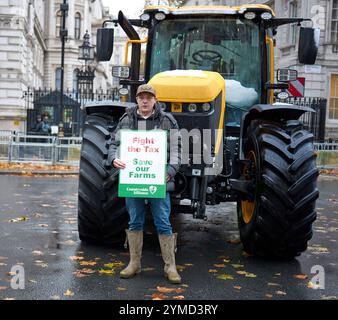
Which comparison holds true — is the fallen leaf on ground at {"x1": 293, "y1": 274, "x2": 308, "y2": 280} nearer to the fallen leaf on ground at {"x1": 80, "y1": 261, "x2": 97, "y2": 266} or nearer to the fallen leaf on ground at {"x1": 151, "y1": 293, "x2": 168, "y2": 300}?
the fallen leaf on ground at {"x1": 151, "y1": 293, "x2": 168, "y2": 300}

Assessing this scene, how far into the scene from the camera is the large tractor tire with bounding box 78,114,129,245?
6.77m

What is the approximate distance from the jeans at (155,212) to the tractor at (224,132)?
618mm

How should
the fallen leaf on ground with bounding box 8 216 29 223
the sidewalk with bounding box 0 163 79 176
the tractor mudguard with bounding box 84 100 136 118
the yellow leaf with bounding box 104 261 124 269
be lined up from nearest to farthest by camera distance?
the yellow leaf with bounding box 104 261 124 269 < the tractor mudguard with bounding box 84 100 136 118 < the fallen leaf on ground with bounding box 8 216 29 223 < the sidewalk with bounding box 0 163 79 176

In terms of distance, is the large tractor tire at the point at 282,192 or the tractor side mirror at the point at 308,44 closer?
the large tractor tire at the point at 282,192

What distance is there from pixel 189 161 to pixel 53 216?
13.6ft

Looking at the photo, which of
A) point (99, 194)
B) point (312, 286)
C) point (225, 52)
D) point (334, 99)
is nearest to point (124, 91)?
point (225, 52)

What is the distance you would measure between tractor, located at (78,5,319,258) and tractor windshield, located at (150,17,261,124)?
13mm

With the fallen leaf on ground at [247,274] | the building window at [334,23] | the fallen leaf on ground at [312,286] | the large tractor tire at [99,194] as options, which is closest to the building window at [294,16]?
the building window at [334,23]

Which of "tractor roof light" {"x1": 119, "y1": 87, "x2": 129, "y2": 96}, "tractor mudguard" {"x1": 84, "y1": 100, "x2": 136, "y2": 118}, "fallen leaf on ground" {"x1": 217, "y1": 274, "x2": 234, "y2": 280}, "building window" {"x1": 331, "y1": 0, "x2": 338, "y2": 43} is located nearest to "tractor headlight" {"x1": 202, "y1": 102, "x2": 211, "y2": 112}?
"tractor mudguard" {"x1": 84, "y1": 100, "x2": 136, "y2": 118}

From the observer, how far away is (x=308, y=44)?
775cm

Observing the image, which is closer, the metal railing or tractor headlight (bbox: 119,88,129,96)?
tractor headlight (bbox: 119,88,129,96)

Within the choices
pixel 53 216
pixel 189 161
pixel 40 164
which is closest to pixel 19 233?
pixel 53 216

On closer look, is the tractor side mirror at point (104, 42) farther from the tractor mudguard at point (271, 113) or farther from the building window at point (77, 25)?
the building window at point (77, 25)

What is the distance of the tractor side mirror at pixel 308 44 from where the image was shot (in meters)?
7.74
